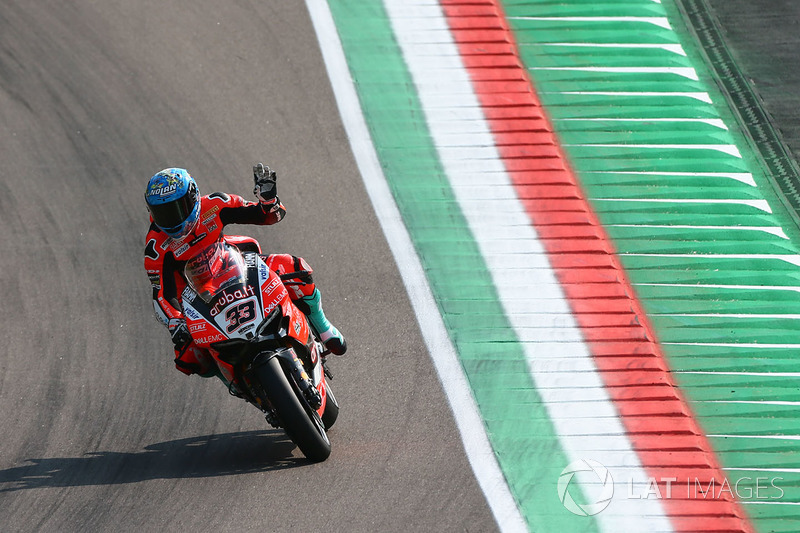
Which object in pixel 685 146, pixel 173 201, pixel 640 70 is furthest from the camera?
pixel 640 70

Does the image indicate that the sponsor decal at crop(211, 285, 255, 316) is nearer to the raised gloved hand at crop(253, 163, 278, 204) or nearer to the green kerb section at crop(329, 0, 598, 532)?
the raised gloved hand at crop(253, 163, 278, 204)

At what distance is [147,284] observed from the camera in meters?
9.59

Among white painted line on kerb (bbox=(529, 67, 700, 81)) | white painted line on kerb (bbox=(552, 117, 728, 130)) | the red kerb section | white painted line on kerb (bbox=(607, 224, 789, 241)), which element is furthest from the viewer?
white painted line on kerb (bbox=(529, 67, 700, 81))

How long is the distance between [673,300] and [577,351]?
1.15 m

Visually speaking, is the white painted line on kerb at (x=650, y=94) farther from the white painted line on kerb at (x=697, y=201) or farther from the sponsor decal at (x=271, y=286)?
the sponsor decal at (x=271, y=286)

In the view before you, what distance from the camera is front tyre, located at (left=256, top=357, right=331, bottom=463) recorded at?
6523 mm

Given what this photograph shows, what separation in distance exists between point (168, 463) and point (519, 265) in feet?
13.1

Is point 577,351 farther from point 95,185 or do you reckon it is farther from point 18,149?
point 18,149

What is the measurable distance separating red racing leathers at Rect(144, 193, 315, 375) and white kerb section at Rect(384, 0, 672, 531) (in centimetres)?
291

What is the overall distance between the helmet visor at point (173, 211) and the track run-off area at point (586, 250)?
2.84 metres

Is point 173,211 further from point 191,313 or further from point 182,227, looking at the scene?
point 191,313

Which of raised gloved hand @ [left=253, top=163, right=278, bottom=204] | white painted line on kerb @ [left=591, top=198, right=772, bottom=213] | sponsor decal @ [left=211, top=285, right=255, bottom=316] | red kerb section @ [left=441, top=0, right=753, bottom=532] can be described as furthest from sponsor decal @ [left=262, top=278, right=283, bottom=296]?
white painted line on kerb @ [left=591, top=198, right=772, bottom=213]

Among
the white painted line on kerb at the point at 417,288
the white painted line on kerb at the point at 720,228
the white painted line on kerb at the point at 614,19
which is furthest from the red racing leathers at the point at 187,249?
the white painted line on kerb at the point at 614,19

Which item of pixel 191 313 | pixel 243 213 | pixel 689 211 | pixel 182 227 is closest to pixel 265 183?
pixel 243 213
